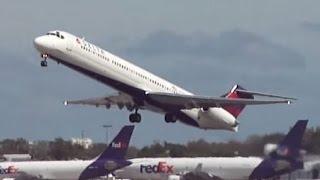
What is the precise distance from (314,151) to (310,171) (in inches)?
78.2

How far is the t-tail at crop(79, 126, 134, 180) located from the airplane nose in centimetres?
2265

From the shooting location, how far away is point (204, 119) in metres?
103

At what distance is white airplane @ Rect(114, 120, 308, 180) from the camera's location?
82.1 m

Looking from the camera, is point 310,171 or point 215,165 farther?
point 215,165

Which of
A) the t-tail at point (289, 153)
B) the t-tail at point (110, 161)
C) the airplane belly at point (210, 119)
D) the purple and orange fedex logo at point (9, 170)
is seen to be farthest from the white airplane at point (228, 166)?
the purple and orange fedex logo at point (9, 170)

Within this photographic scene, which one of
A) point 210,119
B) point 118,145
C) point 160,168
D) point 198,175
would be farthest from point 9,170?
point 210,119

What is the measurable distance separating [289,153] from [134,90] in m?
18.7

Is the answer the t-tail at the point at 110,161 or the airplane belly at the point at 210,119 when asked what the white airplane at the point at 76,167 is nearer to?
the t-tail at the point at 110,161

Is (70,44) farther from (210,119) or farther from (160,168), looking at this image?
(160,168)

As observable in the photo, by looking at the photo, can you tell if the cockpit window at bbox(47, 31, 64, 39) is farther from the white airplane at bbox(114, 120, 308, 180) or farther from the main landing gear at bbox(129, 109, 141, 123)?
the white airplane at bbox(114, 120, 308, 180)

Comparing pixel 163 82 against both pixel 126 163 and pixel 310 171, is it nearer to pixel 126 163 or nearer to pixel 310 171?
pixel 126 163

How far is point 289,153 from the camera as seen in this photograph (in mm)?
81750

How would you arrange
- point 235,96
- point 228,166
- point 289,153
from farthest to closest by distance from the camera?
point 235,96, point 228,166, point 289,153

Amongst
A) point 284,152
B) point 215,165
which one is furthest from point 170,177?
point 284,152
